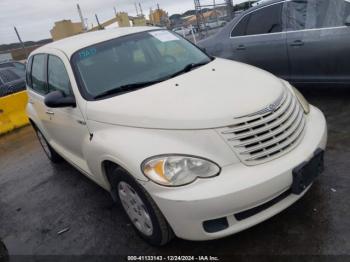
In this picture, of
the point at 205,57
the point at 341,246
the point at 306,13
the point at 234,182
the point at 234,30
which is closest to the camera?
the point at 234,182

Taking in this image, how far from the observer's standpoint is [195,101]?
285 cm

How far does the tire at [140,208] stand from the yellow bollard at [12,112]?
20.7 feet

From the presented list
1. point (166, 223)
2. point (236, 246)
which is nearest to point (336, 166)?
point (236, 246)

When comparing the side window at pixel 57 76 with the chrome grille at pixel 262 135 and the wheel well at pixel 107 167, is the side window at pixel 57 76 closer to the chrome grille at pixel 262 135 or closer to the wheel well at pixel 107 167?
the wheel well at pixel 107 167

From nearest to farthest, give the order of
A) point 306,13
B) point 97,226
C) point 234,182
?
1. point 234,182
2. point 97,226
3. point 306,13

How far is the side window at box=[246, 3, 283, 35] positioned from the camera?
5379 mm

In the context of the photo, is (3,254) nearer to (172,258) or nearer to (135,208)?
(135,208)

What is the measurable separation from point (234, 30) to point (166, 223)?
414 centimetres

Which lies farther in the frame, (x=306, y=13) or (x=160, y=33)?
(x=306, y=13)

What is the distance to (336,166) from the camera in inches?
143

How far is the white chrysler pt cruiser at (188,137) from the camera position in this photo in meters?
2.49

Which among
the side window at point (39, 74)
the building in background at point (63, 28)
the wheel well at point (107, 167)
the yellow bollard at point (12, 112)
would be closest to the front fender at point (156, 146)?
the wheel well at point (107, 167)

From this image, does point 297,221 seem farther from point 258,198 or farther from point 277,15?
point 277,15

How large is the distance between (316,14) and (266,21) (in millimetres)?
793
